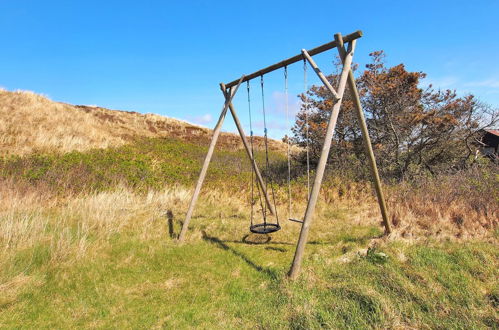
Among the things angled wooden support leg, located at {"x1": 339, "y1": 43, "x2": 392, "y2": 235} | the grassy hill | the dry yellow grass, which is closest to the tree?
the grassy hill

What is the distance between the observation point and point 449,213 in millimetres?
5859

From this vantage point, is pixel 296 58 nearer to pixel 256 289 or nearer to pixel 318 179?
pixel 318 179

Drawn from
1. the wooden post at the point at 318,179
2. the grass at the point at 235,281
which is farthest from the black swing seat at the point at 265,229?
the wooden post at the point at 318,179

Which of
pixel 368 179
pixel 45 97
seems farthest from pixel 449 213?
pixel 45 97

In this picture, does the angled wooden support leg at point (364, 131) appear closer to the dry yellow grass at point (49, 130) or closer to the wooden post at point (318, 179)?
the wooden post at point (318, 179)

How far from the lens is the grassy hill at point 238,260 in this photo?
303 cm

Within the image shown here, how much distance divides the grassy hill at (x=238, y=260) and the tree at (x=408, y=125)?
1.88 m

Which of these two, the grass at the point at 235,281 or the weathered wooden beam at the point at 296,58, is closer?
the grass at the point at 235,281

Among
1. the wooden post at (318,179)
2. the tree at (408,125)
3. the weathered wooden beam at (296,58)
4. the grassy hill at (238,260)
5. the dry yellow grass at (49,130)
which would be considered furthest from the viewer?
the dry yellow grass at (49,130)

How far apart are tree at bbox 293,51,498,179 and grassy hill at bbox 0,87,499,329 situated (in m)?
1.88

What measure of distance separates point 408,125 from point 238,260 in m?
7.96

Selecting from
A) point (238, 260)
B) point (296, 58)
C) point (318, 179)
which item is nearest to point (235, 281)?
point (238, 260)

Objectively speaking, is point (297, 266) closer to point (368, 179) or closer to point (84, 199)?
point (84, 199)

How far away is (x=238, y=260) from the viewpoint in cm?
457
